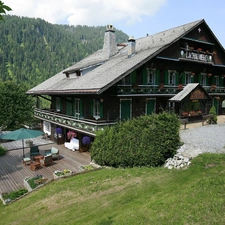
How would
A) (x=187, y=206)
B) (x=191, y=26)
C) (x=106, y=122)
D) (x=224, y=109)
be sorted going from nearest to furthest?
(x=187, y=206) < (x=106, y=122) < (x=191, y=26) < (x=224, y=109)

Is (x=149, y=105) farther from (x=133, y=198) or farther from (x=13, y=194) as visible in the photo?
(x=13, y=194)

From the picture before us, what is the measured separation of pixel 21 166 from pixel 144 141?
33.3 ft

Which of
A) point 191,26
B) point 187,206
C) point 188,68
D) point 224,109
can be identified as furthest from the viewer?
point 224,109

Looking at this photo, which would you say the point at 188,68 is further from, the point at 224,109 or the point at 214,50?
the point at 224,109

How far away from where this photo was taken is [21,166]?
55.7 feet

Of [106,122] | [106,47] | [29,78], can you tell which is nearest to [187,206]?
[106,122]

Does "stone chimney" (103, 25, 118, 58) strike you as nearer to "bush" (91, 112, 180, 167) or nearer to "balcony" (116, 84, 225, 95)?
A: "balcony" (116, 84, 225, 95)

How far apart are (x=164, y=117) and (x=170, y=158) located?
2.33 metres

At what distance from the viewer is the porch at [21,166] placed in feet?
46.4

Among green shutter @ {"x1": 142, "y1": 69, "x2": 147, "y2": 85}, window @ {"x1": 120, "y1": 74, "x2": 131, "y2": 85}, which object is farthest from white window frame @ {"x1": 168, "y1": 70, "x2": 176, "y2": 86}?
window @ {"x1": 120, "y1": 74, "x2": 131, "y2": 85}

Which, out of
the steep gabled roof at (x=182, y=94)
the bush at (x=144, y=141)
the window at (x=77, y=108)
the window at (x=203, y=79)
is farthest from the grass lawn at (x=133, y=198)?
the window at (x=203, y=79)

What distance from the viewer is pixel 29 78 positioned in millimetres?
158625

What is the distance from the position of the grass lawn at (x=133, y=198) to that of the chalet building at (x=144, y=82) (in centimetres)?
630

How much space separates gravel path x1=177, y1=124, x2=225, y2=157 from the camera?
481 inches
